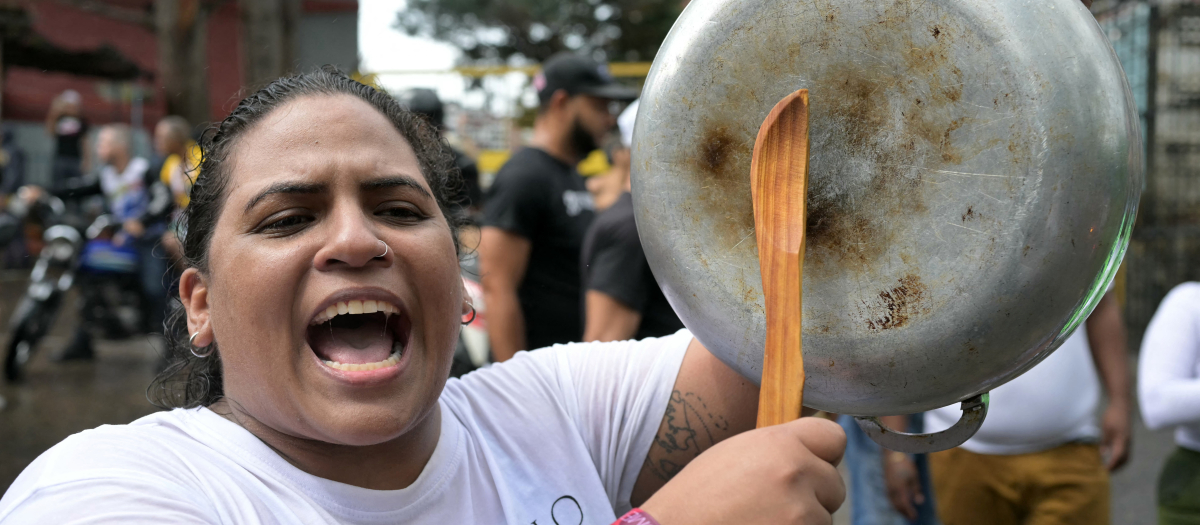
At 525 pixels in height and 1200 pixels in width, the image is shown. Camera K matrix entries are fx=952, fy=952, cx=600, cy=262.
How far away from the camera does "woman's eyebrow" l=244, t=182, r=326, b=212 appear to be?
1239 mm

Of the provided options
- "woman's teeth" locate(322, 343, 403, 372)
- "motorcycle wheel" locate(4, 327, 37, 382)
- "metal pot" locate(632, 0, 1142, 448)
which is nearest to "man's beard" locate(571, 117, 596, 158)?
"woman's teeth" locate(322, 343, 403, 372)

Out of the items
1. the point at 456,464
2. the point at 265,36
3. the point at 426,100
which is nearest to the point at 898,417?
the point at 456,464

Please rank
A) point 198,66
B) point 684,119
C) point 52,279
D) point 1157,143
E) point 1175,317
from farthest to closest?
1. point 198,66
2. point 1157,143
3. point 52,279
4. point 1175,317
5. point 684,119

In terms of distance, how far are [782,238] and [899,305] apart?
132 mm

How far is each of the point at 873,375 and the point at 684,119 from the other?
331mm

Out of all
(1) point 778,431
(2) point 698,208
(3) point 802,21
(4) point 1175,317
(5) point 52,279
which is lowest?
(5) point 52,279

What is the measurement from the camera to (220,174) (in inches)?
54.4

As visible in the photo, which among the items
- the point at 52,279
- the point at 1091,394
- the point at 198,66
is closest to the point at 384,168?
the point at 1091,394

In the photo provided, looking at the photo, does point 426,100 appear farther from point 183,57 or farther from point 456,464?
point 183,57

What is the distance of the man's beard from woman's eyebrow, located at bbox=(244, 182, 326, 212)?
8.69ft

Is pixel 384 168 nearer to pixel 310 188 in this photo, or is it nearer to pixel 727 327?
pixel 310 188

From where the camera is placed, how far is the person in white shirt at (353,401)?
109 cm

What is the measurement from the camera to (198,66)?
10703mm

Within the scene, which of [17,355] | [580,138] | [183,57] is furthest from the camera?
[183,57]
